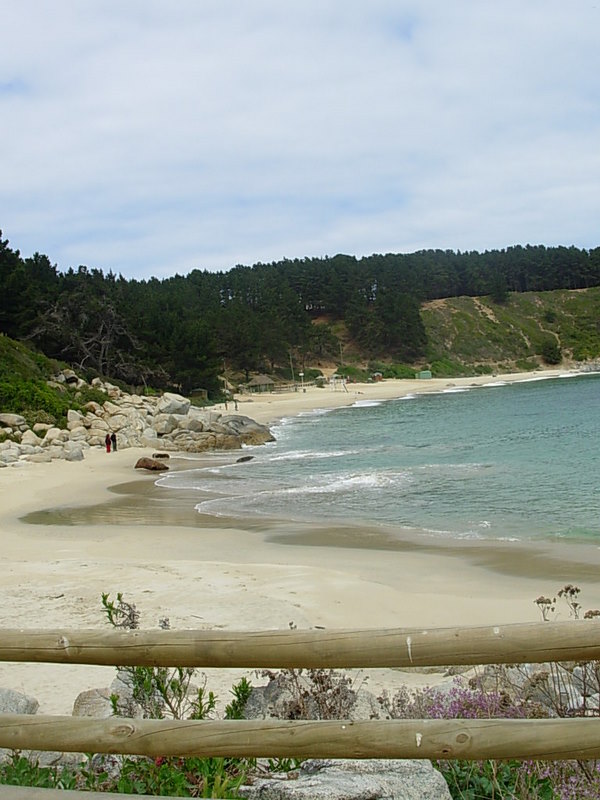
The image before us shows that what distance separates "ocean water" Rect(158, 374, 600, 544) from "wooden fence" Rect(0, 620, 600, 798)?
501 inches

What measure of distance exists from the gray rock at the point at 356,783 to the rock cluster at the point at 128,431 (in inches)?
1046

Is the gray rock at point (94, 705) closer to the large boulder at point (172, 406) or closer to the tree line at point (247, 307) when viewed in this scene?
the large boulder at point (172, 406)

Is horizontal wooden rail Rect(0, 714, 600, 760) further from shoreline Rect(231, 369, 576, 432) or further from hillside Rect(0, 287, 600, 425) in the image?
hillside Rect(0, 287, 600, 425)

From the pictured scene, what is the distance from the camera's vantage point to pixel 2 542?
15266mm

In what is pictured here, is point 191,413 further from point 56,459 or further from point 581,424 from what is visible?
point 581,424

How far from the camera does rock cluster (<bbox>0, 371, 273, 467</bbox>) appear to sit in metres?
30.6

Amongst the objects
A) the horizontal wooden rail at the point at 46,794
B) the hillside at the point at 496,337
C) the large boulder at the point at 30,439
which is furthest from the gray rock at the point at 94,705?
the hillside at the point at 496,337

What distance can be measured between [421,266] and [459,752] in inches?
5565

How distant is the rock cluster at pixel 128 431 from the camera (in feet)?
100

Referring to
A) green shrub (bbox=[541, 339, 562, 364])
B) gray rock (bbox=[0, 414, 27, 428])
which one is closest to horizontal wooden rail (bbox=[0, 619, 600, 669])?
gray rock (bbox=[0, 414, 27, 428])

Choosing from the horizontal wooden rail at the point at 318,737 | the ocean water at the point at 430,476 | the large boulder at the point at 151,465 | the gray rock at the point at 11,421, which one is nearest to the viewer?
the horizontal wooden rail at the point at 318,737

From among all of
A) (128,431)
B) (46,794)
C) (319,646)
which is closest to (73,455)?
(128,431)

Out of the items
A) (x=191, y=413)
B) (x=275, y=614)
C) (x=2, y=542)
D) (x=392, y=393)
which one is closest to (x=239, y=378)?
(x=392, y=393)

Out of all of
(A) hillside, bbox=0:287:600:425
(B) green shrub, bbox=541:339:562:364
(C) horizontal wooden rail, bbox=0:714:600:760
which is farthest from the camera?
(B) green shrub, bbox=541:339:562:364
